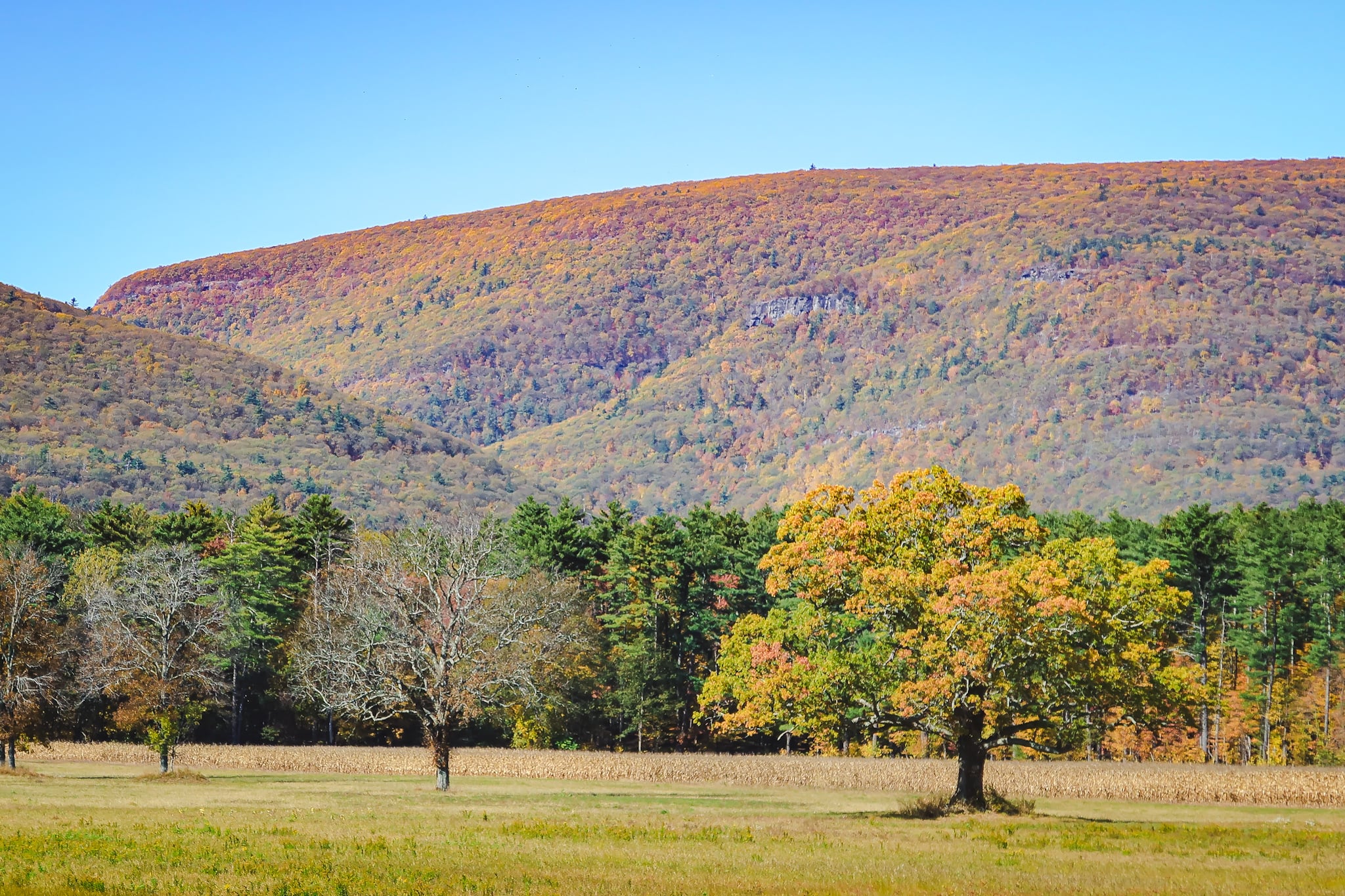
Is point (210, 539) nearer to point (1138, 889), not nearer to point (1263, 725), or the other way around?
point (1263, 725)

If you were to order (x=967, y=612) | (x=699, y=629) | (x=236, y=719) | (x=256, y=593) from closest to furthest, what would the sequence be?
(x=967, y=612) < (x=236, y=719) < (x=256, y=593) < (x=699, y=629)

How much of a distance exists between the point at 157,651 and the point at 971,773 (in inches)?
1605

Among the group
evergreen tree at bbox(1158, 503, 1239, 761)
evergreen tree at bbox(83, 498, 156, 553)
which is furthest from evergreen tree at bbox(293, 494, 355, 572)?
evergreen tree at bbox(1158, 503, 1239, 761)

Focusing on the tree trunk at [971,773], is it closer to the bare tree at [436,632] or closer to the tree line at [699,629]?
the tree line at [699,629]

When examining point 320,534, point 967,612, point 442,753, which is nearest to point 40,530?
point 320,534

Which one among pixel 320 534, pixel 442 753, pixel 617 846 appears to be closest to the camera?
pixel 617 846

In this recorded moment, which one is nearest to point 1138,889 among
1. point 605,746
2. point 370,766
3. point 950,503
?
point 950,503

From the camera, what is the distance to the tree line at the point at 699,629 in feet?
142

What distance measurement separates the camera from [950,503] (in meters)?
45.9

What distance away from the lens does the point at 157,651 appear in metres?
65.3

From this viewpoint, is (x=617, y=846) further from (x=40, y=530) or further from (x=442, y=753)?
(x=40, y=530)

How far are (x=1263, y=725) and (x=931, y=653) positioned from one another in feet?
217

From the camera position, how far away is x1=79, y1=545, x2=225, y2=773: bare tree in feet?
206

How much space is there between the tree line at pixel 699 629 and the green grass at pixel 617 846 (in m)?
4.31
